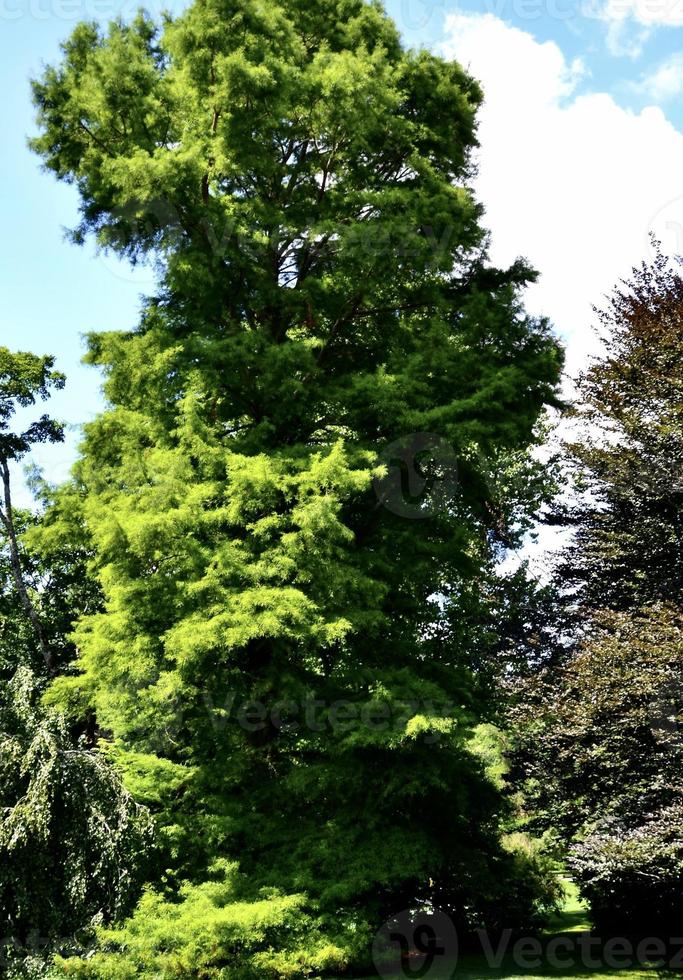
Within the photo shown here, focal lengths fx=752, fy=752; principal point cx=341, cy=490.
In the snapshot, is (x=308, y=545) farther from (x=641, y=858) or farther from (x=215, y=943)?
(x=641, y=858)

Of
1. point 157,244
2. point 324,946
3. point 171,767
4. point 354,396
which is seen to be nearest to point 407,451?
point 354,396

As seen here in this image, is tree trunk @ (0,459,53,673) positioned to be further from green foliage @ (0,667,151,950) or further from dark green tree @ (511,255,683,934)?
dark green tree @ (511,255,683,934)

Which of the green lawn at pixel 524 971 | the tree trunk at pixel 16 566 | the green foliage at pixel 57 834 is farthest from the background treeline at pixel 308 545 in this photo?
the tree trunk at pixel 16 566

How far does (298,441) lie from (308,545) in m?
2.51

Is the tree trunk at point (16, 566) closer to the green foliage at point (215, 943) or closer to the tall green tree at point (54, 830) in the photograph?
the tall green tree at point (54, 830)

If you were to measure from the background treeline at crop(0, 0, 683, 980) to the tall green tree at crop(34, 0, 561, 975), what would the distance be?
5 centimetres

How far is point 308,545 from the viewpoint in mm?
8852

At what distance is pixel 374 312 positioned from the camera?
11.8 metres

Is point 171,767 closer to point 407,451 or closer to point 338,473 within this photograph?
point 338,473

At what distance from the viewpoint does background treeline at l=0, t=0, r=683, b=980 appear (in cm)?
848

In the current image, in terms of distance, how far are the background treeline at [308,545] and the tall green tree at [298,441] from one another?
5 centimetres

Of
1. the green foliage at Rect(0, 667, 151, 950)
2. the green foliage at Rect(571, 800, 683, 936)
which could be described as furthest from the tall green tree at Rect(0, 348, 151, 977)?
the green foliage at Rect(571, 800, 683, 936)

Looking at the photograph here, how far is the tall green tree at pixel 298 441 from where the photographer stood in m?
8.99

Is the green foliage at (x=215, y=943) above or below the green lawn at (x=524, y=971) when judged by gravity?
above
